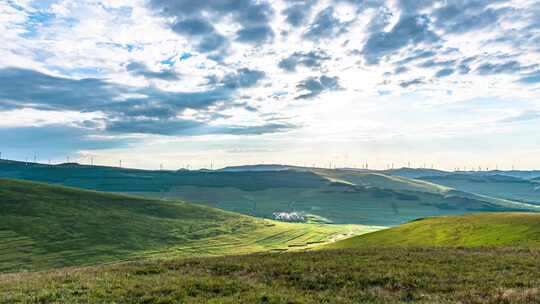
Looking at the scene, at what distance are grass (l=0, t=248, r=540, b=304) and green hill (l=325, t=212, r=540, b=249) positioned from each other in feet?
79.4

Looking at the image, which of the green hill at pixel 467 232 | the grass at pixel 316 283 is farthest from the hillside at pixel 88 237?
the grass at pixel 316 283

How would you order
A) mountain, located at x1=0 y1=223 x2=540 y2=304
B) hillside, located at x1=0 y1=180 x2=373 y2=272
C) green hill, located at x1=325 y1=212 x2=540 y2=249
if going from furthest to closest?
hillside, located at x1=0 y1=180 x2=373 y2=272 < green hill, located at x1=325 y1=212 x2=540 y2=249 < mountain, located at x1=0 y1=223 x2=540 y2=304

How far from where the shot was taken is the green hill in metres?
57.1

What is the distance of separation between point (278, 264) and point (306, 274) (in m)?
5.19

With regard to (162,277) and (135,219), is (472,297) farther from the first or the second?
(135,219)

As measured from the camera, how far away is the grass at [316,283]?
1888cm

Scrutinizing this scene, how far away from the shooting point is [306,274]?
1001 inches

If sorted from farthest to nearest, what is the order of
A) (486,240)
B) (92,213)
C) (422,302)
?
1. (92,213)
2. (486,240)
3. (422,302)

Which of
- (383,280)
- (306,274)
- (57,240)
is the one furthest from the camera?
(57,240)

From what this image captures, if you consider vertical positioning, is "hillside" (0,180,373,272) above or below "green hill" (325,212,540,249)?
below

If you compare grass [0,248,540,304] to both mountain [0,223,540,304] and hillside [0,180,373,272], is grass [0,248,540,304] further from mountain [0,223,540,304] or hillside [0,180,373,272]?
hillside [0,180,373,272]

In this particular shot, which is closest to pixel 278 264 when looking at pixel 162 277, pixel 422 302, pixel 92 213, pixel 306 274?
pixel 306 274

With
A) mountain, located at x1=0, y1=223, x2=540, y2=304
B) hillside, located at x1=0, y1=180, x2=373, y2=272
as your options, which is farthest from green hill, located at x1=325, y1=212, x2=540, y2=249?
hillside, located at x1=0, y1=180, x2=373, y2=272

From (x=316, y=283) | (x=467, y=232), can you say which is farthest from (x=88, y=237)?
(x=316, y=283)
